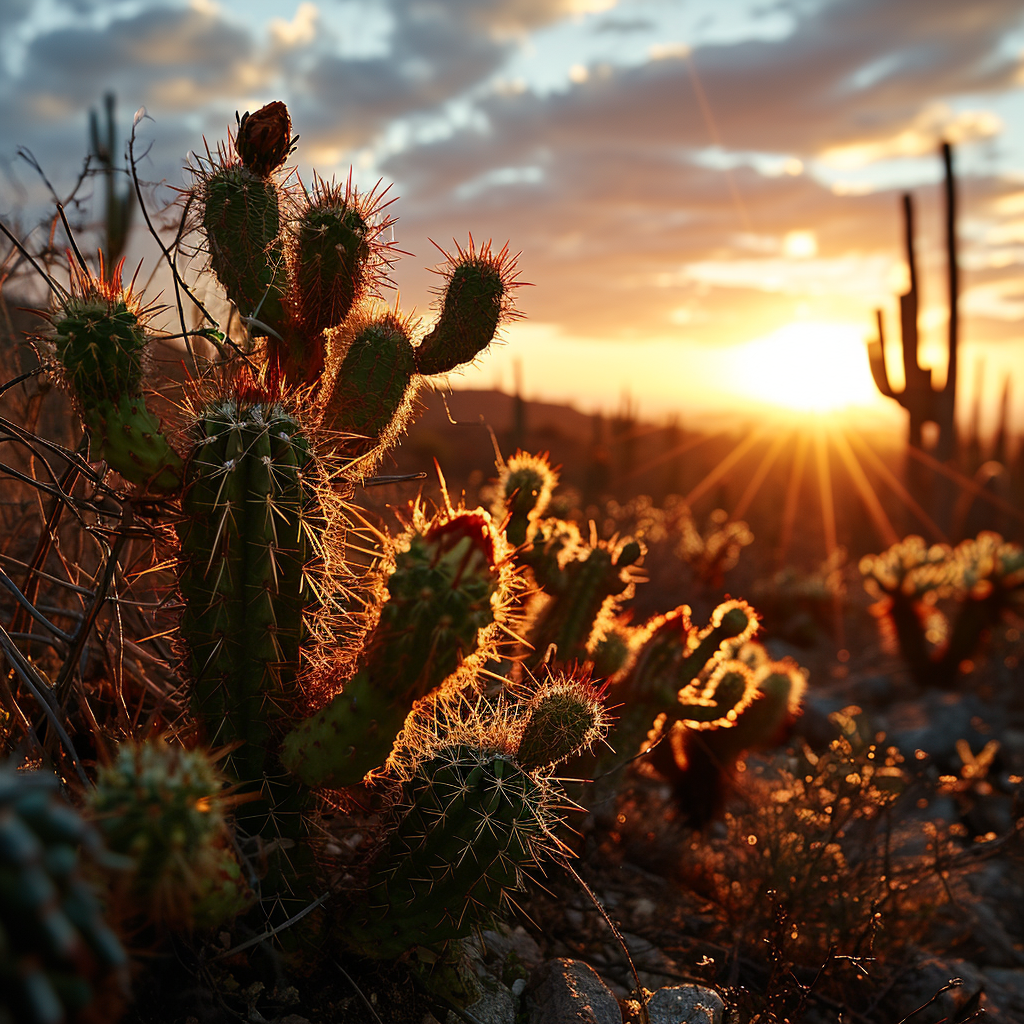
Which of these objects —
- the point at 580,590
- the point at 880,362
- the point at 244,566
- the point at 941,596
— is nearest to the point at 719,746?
the point at 580,590

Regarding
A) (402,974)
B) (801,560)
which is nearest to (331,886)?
(402,974)

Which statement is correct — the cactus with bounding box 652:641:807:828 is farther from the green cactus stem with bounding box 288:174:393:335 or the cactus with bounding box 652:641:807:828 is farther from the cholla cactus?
the cholla cactus

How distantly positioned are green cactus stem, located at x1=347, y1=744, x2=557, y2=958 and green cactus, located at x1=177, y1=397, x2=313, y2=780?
49 centimetres

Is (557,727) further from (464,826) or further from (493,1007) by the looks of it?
(493,1007)

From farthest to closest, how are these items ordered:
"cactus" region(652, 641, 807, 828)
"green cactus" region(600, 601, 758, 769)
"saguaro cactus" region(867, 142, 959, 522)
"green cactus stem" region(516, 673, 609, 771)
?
"saguaro cactus" region(867, 142, 959, 522) < "cactus" region(652, 641, 807, 828) < "green cactus" region(600, 601, 758, 769) < "green cactus stem" region(516, 673, 609, 771)

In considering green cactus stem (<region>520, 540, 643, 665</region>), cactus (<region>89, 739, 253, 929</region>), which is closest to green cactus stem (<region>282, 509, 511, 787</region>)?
cactus (<region>89, 739, 253, 929</region>)

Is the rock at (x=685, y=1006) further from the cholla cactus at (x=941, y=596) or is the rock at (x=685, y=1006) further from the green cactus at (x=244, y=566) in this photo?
the cholla cactus at (x=941, y=596)

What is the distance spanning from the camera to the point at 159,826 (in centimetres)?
141

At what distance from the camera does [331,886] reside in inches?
98.7

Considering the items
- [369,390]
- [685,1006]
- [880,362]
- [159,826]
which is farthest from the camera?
[880,362]

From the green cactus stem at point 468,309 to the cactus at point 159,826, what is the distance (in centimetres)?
199

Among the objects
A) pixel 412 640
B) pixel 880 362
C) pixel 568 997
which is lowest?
pixel 568 997

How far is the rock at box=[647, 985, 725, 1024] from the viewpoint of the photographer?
2654mm

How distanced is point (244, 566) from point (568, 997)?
1.70m
